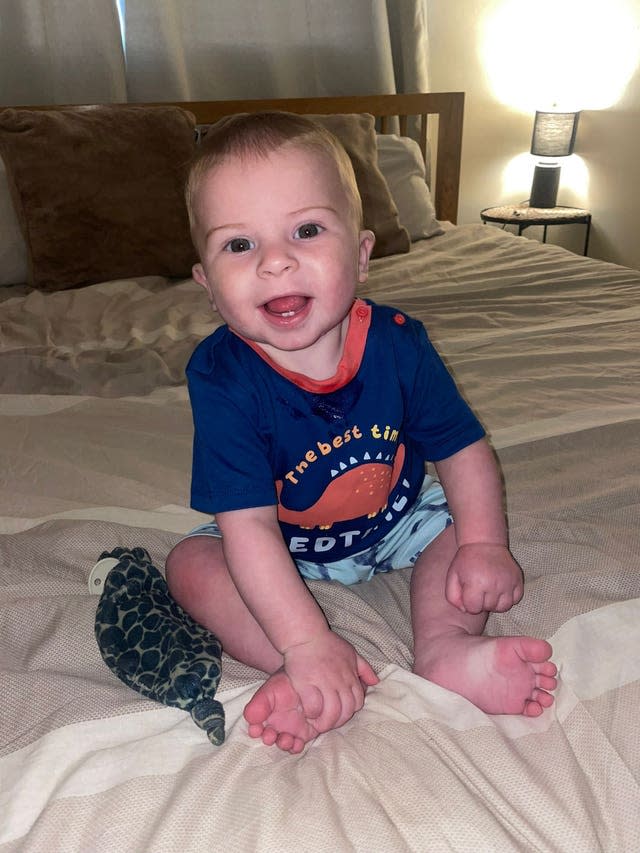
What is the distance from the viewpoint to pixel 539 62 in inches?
125

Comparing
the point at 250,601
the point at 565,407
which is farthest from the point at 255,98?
the point at 250,601

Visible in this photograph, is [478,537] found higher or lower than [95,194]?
lower

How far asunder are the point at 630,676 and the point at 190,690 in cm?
39

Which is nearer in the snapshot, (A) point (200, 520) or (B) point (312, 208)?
(B) point (312, 208)

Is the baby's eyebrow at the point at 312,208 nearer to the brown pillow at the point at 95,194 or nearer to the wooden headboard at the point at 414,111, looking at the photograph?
the brown pillow at the point at 95,194

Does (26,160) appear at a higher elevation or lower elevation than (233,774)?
higher

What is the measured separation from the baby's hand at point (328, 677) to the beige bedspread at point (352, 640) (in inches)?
0.6

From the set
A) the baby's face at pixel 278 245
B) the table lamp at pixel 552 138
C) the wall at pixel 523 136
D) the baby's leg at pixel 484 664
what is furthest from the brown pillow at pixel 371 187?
the baby's leg at pixel 484 664

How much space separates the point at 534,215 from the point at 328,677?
2755 millimetres

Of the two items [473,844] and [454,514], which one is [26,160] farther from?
[473,844]

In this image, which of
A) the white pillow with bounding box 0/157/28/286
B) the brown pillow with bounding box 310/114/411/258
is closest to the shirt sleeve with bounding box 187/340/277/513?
the white pillow with bounding box 0/157/28/286

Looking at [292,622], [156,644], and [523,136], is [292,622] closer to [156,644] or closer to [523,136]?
[156,644]

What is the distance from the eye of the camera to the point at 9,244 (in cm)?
200

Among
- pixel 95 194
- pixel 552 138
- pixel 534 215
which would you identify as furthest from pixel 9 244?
pixel 552 138
